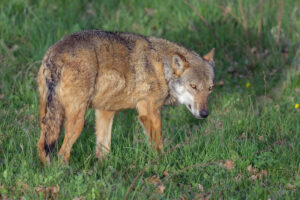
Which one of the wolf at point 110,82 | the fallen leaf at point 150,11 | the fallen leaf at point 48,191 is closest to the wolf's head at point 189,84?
the wolf at point 110,82

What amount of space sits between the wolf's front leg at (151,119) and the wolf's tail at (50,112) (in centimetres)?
117

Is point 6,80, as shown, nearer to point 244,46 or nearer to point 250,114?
point 250,114

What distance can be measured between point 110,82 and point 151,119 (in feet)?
2.45

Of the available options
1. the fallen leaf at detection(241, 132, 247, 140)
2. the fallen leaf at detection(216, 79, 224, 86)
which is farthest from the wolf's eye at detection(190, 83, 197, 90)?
the fallen leaf at detection(216, 79, 224, 86)

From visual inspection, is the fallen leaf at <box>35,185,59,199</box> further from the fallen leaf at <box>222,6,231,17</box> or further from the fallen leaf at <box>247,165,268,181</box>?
the fallen leaf at <box>222,6,231,17</box>

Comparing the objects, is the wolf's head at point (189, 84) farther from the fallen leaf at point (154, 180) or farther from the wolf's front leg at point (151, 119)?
the fallen leaf at point (154, 180)

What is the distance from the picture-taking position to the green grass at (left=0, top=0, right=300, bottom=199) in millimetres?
4836

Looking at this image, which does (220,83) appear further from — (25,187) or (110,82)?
(25,187)

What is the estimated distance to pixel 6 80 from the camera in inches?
291

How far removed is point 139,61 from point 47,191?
6.91 feet

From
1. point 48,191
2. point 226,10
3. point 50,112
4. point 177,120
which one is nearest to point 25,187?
point 48,191

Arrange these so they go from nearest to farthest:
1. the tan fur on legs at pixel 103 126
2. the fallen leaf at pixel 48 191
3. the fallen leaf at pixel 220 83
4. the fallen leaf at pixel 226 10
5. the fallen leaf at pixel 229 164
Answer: the fallen leaf at pixel 48 191
the fallen leaf at pixel 229 164
the tan fur on legs at pixel 103 126
the fallen leaf at pixel 220 83
the fallen leaf at pixel 226 10

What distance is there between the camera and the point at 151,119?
5.98 metres

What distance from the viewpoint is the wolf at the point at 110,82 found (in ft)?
17.0
